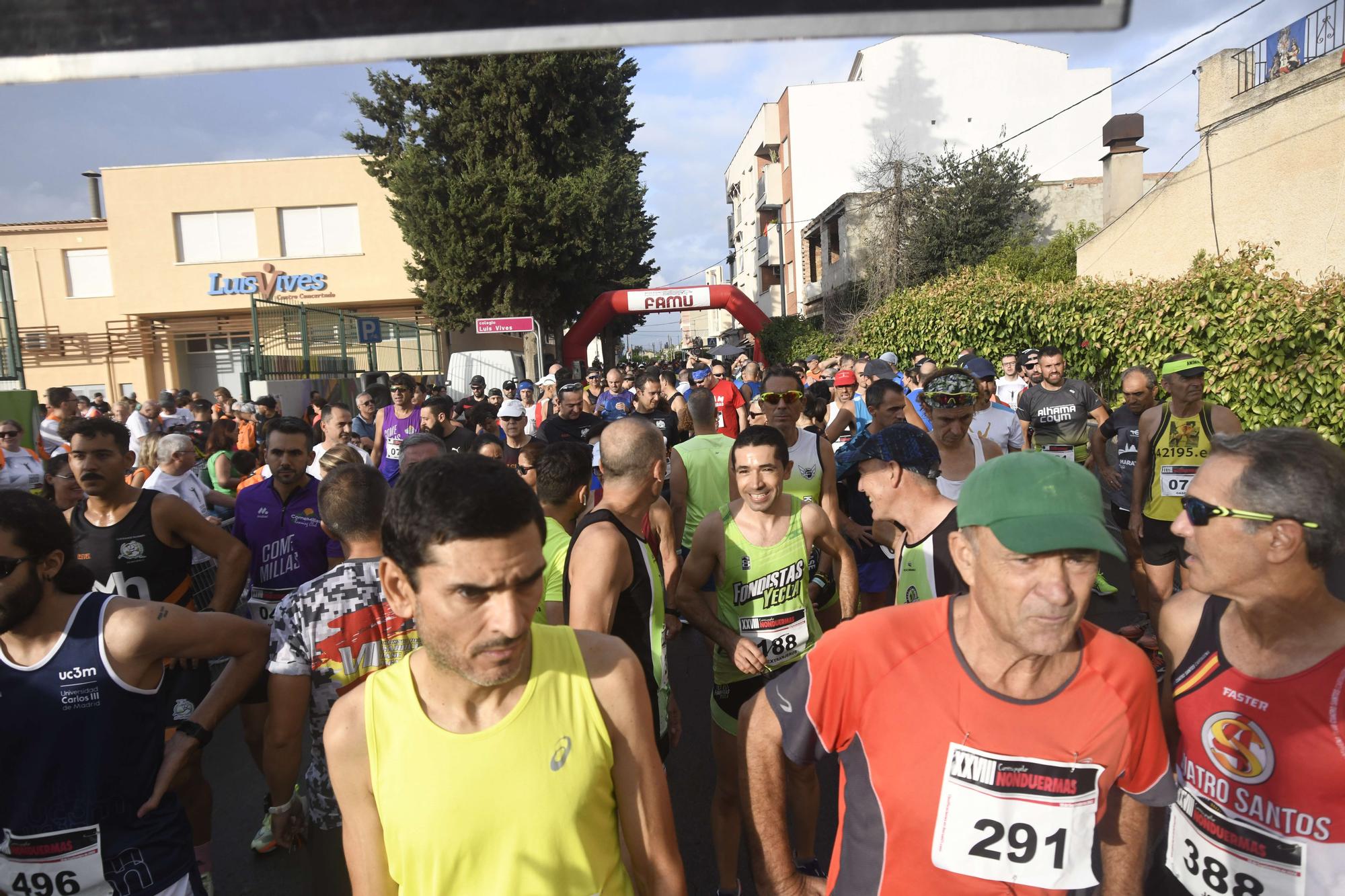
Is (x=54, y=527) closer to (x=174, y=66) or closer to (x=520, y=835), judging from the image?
(x=520, y=835)

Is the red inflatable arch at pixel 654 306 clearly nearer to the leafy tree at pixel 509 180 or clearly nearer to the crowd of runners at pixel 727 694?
the leafy tree at pixel 509 180

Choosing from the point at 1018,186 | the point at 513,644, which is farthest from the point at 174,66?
the point at 1018,186

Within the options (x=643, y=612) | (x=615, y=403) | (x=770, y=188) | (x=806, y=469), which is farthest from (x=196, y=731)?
(x=770, y=188)

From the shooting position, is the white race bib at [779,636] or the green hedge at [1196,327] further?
the green hedge at [1196,327]

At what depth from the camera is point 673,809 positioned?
4.05 metres

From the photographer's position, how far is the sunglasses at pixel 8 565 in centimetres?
218

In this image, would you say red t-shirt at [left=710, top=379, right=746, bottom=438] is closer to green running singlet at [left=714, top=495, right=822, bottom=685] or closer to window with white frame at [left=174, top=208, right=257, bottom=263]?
green running singlet at [left=714, top=495, right=822, bottom=685]

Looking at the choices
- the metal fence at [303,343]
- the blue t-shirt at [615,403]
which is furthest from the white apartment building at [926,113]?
the blue t-shirt at [615,403]

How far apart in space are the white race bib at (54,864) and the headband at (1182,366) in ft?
19.6

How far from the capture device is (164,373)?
32.1 meters

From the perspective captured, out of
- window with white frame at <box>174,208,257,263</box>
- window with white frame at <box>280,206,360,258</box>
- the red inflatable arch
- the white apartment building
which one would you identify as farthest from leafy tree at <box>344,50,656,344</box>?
the white apartment building

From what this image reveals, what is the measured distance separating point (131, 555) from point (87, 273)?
35838mm

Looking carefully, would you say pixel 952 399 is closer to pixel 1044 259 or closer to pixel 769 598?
pixel 769 598

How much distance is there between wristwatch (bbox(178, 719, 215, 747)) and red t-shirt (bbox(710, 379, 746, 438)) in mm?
7823
